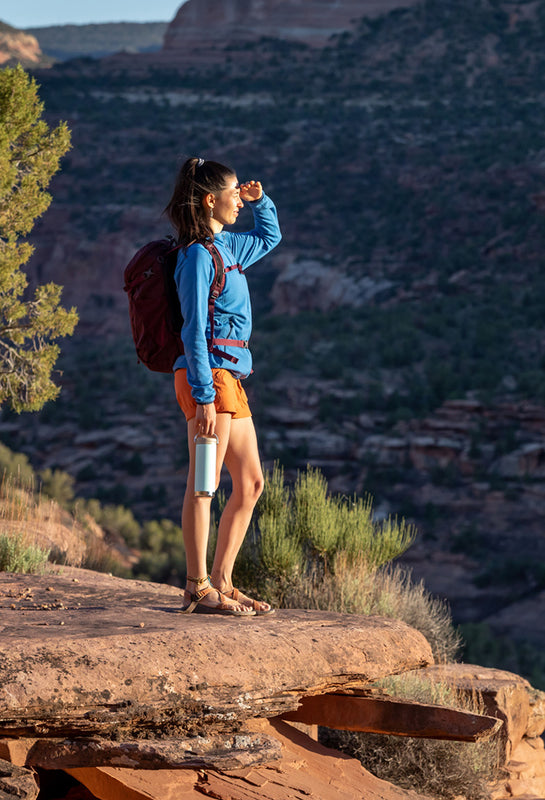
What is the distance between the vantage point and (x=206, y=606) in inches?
164

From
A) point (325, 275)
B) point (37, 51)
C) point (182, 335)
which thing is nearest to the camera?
point (182, 335)

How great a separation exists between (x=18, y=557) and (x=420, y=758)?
2.75 metres

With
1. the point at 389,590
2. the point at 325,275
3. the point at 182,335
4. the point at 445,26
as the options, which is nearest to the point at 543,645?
the point at 389,590

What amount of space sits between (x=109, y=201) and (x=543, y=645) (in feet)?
108

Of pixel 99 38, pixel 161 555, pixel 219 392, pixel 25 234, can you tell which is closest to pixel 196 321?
pixel 219 392

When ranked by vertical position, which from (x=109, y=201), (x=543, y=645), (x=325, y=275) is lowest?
(x=543, y=645)

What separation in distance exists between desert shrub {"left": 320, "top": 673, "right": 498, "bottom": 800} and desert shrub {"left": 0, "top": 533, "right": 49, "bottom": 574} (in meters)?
2.12

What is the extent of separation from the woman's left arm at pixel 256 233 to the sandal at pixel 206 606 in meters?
1.48

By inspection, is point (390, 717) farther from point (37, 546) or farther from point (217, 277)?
point (37, 546)

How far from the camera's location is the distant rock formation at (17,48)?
6519cm

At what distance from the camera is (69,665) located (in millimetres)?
3361

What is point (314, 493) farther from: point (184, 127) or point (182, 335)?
point (184, 127)

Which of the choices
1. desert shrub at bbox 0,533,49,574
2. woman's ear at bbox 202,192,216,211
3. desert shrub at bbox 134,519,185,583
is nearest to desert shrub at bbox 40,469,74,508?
desert shrub at bbox 134,519,185,583

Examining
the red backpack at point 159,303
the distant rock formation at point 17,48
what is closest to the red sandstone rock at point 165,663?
the red backpack at point 159,303
